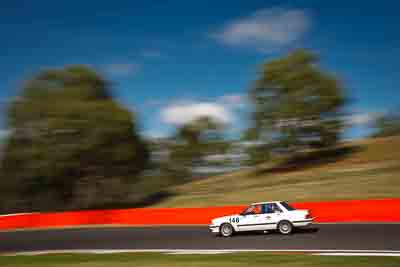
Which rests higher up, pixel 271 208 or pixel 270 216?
pixel 271 208

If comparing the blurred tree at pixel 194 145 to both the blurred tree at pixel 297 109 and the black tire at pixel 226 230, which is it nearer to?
the blurred tree at pixel 297 109

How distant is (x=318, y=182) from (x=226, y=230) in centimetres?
2377

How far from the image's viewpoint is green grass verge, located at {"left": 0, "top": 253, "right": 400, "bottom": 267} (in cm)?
1053

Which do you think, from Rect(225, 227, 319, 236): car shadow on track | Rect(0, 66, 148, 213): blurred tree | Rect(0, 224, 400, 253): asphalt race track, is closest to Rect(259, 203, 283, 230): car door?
Rect(0, 224, 400, 253): asphalt race track

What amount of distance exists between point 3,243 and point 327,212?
15157 mm

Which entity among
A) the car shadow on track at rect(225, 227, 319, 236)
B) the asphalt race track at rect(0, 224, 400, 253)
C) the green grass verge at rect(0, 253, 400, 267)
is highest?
the car shadow on track at rect(225, 227, 319, 236)

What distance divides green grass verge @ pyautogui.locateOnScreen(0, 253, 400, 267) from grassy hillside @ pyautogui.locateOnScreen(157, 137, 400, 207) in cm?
Answer: 2338

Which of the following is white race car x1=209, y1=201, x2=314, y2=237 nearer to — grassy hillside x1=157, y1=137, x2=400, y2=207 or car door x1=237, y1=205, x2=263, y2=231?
car door x1=237, y1=205, x2=263, y2=231

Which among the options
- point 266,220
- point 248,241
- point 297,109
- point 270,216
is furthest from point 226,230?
point 297,109

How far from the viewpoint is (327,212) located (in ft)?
79.3

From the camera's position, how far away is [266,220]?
18.5 m

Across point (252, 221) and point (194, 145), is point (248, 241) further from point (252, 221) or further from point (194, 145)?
point (194, 145)

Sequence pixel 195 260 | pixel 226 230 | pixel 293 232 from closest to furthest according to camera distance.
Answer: pixel 195 260 < pixel 293 232 < pixel 226 230

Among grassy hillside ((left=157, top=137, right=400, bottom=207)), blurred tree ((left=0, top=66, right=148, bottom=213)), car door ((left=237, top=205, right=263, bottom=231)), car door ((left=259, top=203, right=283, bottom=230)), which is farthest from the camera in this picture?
blurred tree ((left=0, top=66, right=148, bottom=213))
